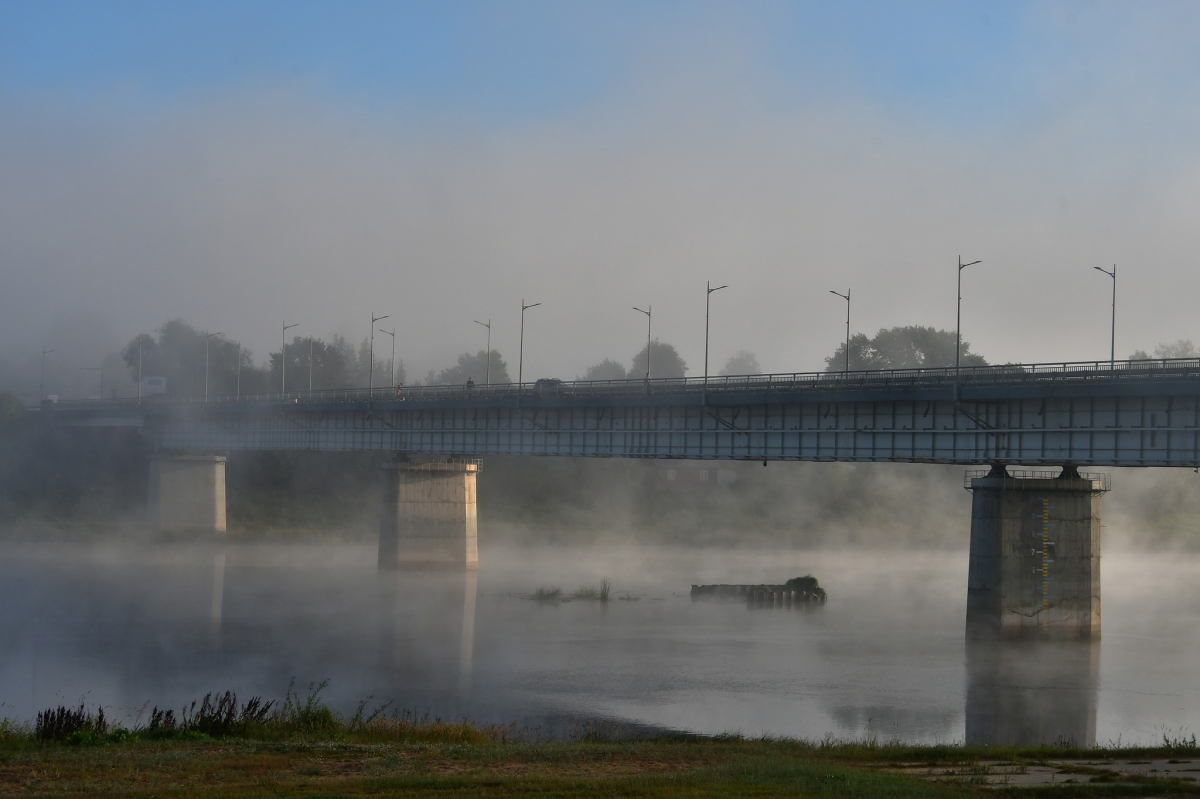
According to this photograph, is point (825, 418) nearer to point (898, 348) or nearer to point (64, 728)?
point (64, 728)

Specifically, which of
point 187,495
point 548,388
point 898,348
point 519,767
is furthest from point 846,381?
point 898,348

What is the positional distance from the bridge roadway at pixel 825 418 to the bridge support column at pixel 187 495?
24.6m

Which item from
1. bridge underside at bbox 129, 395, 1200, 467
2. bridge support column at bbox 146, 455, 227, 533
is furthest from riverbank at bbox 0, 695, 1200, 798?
bridge support column at bbox 146, 455, 227, 533

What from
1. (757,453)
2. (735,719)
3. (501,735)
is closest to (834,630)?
(757,453)

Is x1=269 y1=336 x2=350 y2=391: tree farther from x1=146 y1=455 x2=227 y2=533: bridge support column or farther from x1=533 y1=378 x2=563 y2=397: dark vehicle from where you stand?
x1=533 y1=378 x2=563 y2=397: dark vehicle

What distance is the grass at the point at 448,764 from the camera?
21.2m

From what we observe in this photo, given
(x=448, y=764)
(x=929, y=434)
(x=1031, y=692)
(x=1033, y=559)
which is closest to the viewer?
(x=448, y=764)

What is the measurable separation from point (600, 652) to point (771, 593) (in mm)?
26243

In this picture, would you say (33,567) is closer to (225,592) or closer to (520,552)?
(225,592)

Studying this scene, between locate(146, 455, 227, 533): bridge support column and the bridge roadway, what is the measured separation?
80.7 ft

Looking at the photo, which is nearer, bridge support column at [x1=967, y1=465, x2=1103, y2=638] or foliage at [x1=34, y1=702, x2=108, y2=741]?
foliage at [x1=34, y1=702, x2=108, y2=741]

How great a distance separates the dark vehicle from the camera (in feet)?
248

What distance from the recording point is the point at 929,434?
5641 centimetres

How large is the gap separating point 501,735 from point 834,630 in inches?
1394
